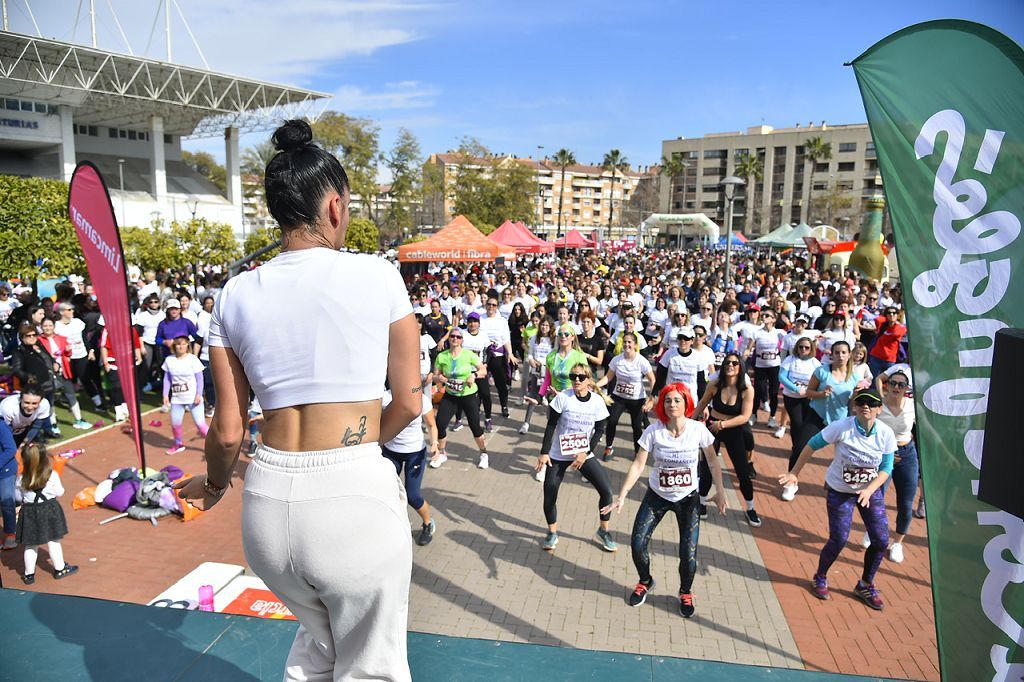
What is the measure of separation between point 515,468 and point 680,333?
9.22 feet

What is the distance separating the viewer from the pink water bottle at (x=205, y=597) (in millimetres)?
4570

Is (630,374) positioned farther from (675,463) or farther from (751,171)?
(751,171)

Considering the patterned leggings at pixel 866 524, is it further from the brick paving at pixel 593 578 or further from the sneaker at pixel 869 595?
the brick paving at pixel 593 578

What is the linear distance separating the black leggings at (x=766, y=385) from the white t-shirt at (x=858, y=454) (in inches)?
189

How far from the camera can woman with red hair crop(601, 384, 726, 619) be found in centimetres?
496

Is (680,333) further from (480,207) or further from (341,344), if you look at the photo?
(480,207)

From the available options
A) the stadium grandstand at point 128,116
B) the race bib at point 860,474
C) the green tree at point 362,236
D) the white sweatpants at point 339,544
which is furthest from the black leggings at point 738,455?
the stadium grandstand at point 128,116

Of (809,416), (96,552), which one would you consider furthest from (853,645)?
(96,552)

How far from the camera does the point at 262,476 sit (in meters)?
1.39

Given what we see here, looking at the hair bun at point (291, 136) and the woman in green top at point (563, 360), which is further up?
the hair bun at point (291, 136)

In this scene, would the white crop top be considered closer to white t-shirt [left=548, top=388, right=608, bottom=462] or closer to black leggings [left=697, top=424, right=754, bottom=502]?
white t-shirt [left=548, top=388, right=608, bottom=462]

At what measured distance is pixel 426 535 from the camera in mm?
6379

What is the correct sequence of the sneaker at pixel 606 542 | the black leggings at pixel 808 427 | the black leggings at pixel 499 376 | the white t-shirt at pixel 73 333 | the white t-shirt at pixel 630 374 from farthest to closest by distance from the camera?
1. the black leggings at pixel 499 376
2. the white t-shirt at pixel 73 333
3. the white t-shirt at pixel 630 374
4. the black leggings at pixel 808 427
5. the sneaker at pixel 606 542

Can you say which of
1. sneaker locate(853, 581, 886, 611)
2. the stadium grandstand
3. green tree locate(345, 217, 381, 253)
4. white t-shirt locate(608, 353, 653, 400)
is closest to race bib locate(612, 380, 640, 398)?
white t-shirt locate(608, 353, 653, 400)
